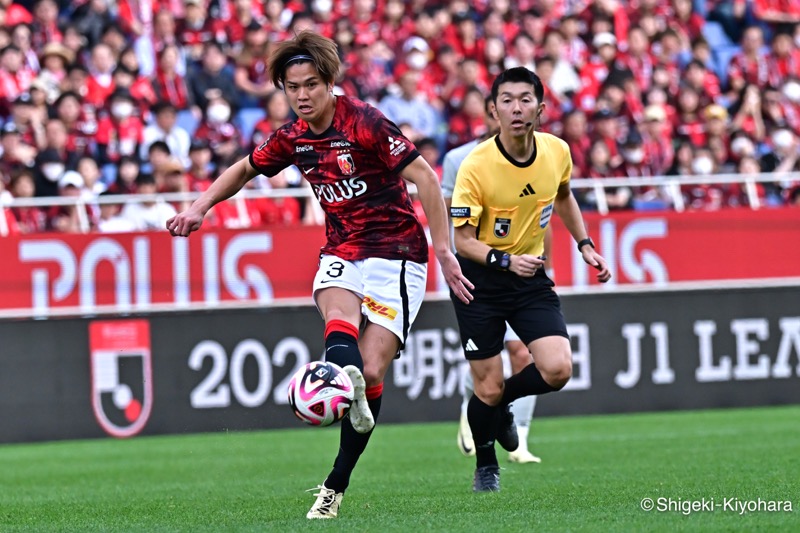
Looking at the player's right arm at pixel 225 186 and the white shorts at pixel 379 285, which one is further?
the player's right arm at pixel 225 186

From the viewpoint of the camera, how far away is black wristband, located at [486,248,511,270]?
25.8ft

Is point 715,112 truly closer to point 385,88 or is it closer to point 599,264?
point 385,88

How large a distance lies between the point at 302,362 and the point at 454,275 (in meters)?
8.20

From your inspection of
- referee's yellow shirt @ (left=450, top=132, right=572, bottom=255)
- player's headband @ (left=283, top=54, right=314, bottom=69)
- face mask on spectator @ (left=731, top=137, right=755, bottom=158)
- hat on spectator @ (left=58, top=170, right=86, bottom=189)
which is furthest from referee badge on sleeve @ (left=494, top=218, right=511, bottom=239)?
face mask on spectator @ (left=731, top=137, right=755, bottom=158)

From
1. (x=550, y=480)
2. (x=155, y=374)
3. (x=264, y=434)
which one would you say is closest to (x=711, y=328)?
(x=264, y=434)

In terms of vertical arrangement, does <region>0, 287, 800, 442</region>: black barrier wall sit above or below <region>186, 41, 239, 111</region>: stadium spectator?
below

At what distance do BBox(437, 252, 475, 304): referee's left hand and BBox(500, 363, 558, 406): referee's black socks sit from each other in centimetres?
128

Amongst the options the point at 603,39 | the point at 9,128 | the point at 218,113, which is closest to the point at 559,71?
the point at 603,39

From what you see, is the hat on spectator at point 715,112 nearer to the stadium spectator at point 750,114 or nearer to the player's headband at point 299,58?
the stadium spectator at point 750,114

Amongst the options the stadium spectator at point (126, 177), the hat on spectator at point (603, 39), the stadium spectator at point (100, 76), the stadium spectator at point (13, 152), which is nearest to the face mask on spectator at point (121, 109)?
the stadium spectator at point (100, 76)

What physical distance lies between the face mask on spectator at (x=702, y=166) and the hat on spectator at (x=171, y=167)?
646 centimetres

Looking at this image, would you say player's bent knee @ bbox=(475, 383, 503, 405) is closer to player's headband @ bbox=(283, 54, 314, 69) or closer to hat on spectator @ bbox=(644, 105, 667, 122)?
player's headband @ bbox=(283, 54, 314, 69)

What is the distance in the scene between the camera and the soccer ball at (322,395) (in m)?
6.46

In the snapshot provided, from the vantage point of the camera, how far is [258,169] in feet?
24.3
